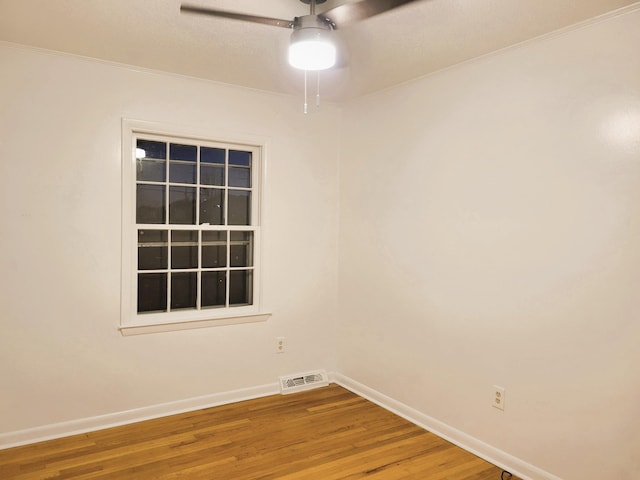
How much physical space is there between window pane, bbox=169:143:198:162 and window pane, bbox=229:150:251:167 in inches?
12.2

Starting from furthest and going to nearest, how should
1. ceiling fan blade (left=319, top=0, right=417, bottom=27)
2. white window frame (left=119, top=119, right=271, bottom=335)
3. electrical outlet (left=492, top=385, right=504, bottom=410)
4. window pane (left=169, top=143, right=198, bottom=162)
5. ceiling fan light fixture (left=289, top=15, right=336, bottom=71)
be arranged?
1. window pane (left=169, top=143, right=198, bottom=162)
2. white window frame (left=119, top=119, right=271, bottom=335)
3. electrical outlet (left=492, top=385, right=504, bottom=410)
4. ceiling fan light fixture (left=289, top=15, right=336, bottom=71)
5. ceiling fan blade (left=319, top=0, right=417, bottom=27)

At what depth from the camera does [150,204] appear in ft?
12.1

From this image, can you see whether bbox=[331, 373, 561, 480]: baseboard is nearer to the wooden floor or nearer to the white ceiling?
the wooden floor

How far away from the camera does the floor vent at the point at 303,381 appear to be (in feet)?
13.8

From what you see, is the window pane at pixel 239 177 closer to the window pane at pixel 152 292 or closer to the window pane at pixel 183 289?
the window pane at pixel 183 289

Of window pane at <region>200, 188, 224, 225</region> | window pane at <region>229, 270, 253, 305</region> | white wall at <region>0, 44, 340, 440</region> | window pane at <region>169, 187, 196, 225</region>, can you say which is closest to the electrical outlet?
white wall at <region>0, 44, 340, 440</region>

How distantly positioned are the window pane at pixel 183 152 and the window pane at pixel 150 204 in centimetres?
27

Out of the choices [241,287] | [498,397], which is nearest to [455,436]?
[498,397]

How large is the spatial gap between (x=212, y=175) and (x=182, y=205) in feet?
1.17

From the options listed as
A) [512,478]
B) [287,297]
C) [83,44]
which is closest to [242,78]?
Answer: [83,44]

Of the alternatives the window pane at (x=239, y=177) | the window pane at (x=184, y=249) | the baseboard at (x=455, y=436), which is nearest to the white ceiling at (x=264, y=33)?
the window pane at (x=239, y=177)

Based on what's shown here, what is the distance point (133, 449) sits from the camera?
10.3 ft

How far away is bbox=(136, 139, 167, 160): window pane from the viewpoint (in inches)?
143

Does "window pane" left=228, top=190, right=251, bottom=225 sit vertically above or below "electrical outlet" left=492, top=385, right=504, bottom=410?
above
